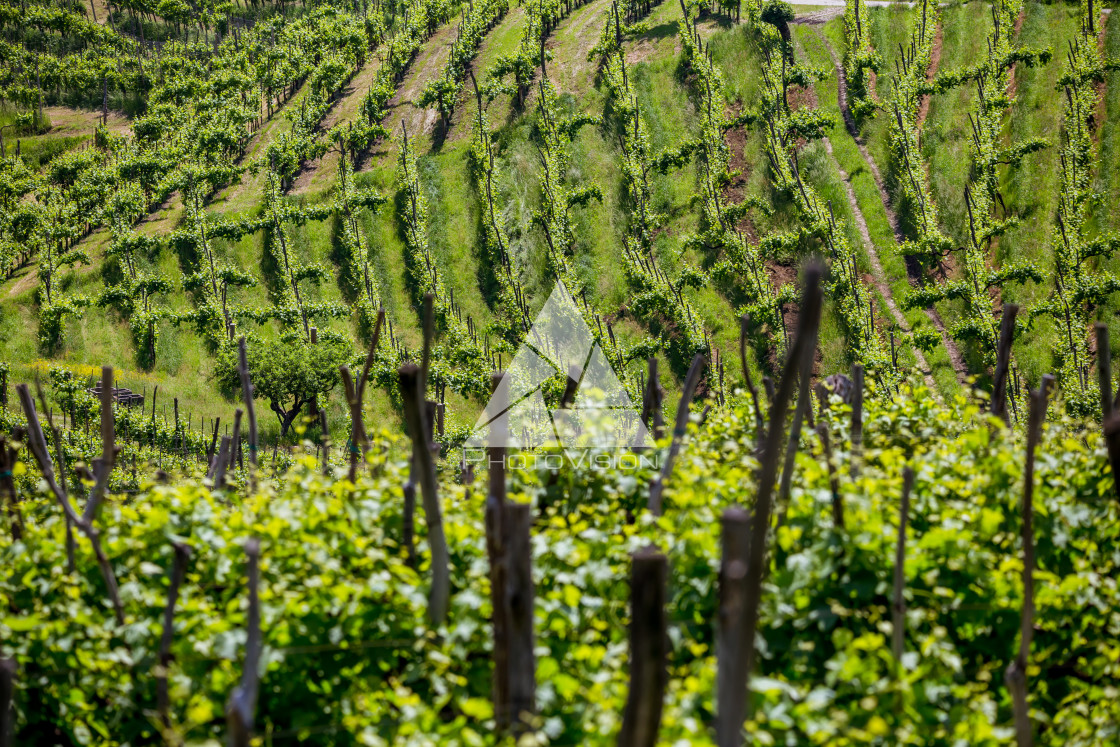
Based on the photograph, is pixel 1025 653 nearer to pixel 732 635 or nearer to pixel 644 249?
pixel 732 635

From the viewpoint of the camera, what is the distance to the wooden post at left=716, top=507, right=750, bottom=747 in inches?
111

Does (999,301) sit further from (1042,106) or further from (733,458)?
(733,458)

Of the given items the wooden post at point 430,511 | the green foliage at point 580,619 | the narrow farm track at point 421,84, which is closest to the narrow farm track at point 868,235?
the narrow farm track at point 421,84

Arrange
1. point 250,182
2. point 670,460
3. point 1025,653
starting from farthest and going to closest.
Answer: point 250,182 < point 670,460 < point 1025,653

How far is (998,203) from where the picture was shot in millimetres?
29047

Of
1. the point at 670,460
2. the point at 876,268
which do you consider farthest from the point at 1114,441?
the point at 876,268

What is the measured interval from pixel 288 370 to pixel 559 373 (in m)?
8.64

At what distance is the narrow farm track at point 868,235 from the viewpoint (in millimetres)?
25891

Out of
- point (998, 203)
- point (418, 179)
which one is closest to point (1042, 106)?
point (998, 203)

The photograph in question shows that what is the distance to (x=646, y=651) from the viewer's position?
2850mm

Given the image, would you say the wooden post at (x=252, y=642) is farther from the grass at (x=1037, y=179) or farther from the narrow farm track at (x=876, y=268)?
the grass at (x=1037, y=179)

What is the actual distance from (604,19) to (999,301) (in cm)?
2526

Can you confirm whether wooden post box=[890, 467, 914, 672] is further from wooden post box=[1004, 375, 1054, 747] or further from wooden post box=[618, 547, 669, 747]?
wooden post box=[618, 547, 669, 747]

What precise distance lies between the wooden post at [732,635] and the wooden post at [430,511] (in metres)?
1.56
